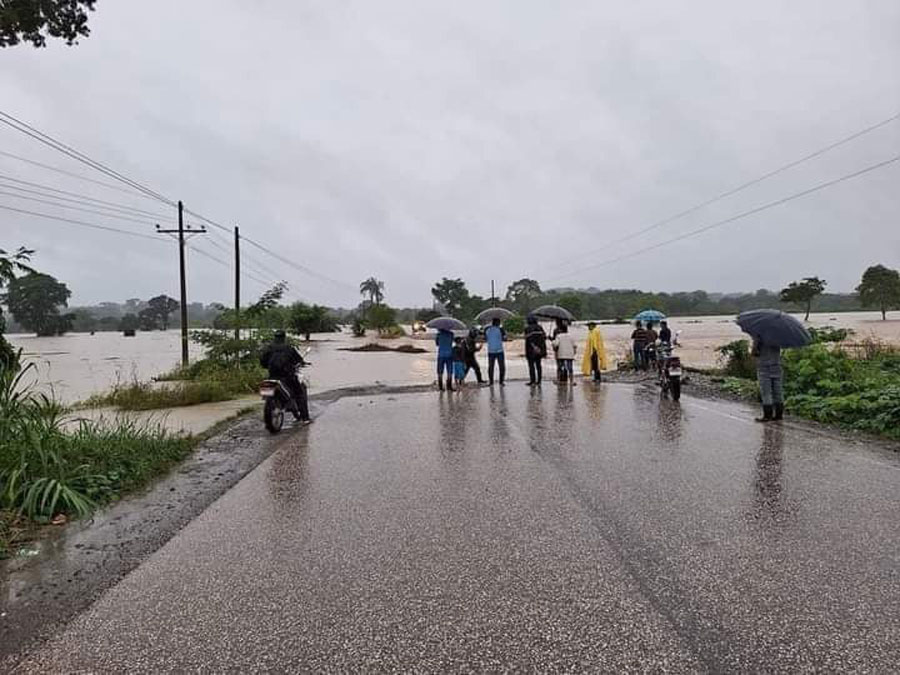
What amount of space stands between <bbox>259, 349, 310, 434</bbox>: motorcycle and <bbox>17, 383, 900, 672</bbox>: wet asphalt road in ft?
7.82

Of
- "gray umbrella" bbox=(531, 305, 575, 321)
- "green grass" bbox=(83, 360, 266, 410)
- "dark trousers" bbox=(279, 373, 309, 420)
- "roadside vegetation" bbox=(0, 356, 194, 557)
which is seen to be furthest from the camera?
"gray umbrella" bbox=(531, 305, 575, 321)

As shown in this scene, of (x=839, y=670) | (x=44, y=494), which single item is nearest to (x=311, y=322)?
(x=44, y=494)

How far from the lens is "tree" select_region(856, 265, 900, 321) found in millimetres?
73250

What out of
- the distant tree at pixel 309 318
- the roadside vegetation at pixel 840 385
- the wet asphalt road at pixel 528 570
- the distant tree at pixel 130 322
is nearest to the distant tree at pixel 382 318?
the distant tree at pixel 309 318

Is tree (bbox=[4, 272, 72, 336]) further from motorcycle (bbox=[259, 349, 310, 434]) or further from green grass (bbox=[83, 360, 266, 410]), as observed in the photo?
motorcycle (bbox=[259, 349, 310, 434])

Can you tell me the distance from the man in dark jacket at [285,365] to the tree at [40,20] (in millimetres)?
5334

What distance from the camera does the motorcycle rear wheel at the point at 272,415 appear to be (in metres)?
9.59

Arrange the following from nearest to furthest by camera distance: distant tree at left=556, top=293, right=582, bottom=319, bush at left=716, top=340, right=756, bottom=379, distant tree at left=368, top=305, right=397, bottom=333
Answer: bush at left=716, top=340, right=756, bottom=379 < distant tree at left=368, top=305, right=397, bottom=333 < distant tree at left=556, top=293, right=582, bottom=319

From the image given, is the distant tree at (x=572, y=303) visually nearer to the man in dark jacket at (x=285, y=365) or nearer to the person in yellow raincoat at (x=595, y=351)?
the person in yellow raincoat at (x=595, y=351)

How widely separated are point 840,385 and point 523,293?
342ft

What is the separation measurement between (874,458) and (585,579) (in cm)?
504

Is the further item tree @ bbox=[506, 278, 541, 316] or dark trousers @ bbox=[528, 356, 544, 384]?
tree @ bbox=[506, 278, 541, 316]

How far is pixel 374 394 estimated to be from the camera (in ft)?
50.5

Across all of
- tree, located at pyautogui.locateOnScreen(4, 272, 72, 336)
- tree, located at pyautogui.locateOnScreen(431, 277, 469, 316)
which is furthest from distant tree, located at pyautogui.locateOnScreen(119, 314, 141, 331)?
tree, located at pyautogui.locateOnScreen(431, 277, 469, 316)
